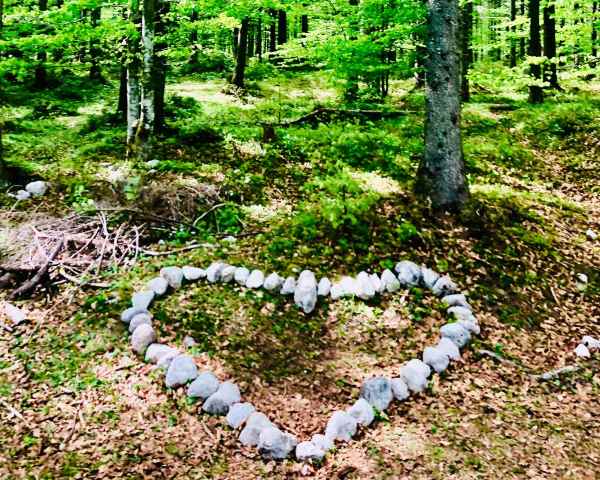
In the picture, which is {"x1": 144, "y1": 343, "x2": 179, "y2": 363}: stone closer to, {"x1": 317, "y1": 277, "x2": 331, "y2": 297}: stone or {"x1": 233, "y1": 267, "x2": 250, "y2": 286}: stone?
{"x1": 233, "y1": 267, "x2": 250, "y2": 286}: stone

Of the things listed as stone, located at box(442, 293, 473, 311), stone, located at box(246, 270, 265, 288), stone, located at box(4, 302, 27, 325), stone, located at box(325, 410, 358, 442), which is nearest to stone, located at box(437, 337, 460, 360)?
stone, located at box(442, 293, 473, 311)

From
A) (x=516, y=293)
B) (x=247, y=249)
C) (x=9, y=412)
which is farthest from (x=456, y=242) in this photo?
(x=9, y=412)

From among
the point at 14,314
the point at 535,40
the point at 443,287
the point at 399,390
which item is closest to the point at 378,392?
the point at 399,390

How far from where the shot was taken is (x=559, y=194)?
8.34 metres

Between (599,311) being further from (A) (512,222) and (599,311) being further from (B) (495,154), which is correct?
(B) (495,154)

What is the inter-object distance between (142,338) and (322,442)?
2.10m

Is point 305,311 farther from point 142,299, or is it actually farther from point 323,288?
point 142,299

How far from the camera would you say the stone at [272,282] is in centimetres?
548

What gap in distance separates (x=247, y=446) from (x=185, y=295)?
2.10 m

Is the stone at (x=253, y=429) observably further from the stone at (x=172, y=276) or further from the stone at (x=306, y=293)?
the stone at (x=172, y=276)

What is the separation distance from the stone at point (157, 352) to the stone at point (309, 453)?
1.58m

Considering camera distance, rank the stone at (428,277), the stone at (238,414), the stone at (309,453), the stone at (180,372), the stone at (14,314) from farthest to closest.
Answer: the stone at (428,277), the stone at (14,314), the stone at (180,372), the stone at (238,414), the stone at (309,453)

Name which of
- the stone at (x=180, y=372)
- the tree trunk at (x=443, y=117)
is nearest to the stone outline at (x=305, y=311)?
the stone at (x=180, y=372)

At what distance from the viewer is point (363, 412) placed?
412cm
